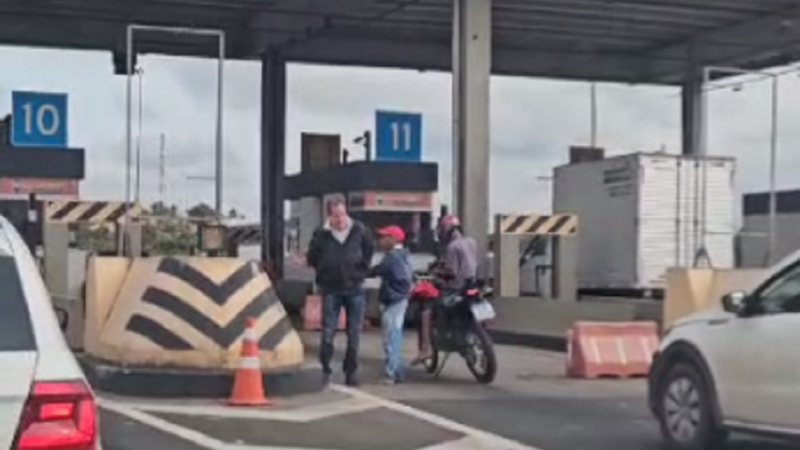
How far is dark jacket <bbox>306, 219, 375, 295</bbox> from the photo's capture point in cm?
1389

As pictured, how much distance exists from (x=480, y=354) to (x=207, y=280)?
3.15 metres

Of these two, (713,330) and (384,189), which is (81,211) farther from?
(384,189)

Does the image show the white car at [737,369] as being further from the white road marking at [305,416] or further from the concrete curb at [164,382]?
A: the concrete curb at [164,382]

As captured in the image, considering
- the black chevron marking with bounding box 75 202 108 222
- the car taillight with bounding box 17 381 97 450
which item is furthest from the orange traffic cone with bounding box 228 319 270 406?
the black chevron marking with bounding box 75 202 108 222

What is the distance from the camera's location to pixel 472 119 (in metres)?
24.1

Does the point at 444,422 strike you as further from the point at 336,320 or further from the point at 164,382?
the point at 336,320

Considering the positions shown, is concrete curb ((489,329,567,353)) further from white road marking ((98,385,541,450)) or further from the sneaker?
white road marking ((98,385,541,450))

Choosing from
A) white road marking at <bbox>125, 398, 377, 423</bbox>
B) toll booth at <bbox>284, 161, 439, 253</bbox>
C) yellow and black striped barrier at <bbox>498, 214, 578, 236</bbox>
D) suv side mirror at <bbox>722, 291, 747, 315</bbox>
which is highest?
toll booth at <bbox>284, 161, 439, 253</bbox>

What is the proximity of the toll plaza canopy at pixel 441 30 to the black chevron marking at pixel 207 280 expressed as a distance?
1742 cm

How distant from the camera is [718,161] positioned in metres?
28.8

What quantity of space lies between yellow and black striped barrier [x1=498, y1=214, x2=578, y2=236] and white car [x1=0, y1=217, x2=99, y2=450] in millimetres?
20121

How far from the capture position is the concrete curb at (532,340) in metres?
20.1

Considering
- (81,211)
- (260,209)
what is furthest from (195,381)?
(260,209)

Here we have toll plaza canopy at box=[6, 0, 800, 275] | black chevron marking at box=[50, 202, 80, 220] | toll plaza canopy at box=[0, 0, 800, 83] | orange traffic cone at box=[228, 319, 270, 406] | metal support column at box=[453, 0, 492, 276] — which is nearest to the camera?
orange traffic cone at box=[228, 319, 270, 406]
